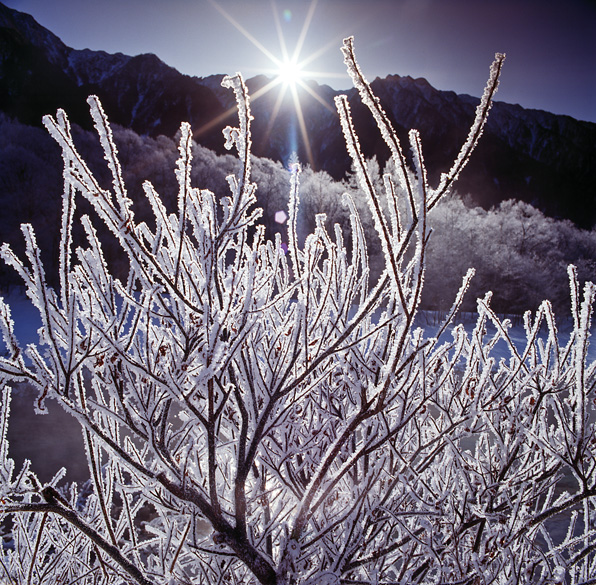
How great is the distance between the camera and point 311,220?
2922cm

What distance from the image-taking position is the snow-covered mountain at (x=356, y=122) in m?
79.6

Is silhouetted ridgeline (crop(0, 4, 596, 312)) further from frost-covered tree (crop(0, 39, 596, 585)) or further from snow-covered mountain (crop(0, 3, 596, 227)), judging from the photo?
frost-covered tree (crop(0, 39, 596, 585))

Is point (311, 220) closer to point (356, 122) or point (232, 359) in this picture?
point (232, 359)

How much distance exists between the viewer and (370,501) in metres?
1.98

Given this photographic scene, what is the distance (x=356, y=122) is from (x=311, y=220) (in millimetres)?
72646

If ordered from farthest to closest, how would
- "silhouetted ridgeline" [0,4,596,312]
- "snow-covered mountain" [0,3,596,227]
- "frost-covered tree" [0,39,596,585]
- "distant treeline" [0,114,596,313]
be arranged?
1. "snow-covered mountain" [0,3,596,227]
2. "silhouetted ridgeline" [0,4,596,312]
3. "distant treeline" [0,114,596,313]
4. "frost-covered tree" [0,39,596,585]

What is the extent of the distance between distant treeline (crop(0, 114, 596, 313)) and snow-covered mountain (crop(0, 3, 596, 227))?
4606 cm

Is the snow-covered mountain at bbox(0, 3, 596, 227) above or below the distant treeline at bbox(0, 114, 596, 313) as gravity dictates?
above

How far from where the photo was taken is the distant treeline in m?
24.5

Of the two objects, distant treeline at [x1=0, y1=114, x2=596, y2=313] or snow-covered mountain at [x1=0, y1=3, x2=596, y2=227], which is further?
snow-covered mountain at [x1=0, y1=3, x2=596, y2=227]

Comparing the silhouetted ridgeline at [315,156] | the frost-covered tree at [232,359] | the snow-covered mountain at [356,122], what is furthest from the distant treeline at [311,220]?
the snow-covered mountain at [356,122]

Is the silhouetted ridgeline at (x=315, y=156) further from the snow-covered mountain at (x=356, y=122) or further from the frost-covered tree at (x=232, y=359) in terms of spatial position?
the frost-covered tree at (x=232, y=359)

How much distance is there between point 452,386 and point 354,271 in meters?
1.63

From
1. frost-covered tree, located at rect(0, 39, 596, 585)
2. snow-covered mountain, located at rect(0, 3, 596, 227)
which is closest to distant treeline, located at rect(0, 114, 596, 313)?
frost-covered tree, located at rect(0, 39, 596, 585)
